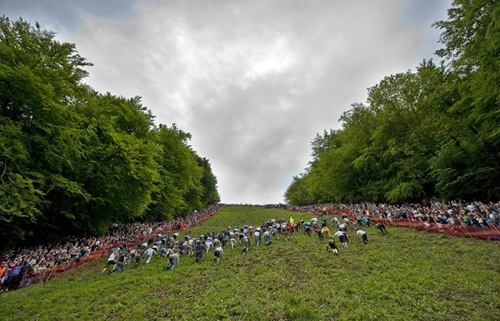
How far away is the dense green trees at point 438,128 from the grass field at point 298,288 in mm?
11622

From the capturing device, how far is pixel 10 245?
19547 millimetres

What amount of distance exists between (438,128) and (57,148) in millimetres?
34732

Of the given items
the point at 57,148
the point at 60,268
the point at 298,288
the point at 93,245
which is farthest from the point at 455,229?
the point at 57,148

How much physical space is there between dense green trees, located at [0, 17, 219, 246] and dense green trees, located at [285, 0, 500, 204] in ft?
90.8

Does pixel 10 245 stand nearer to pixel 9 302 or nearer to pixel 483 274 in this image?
pixel 9 302

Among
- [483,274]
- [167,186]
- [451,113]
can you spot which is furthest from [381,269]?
[167,186]

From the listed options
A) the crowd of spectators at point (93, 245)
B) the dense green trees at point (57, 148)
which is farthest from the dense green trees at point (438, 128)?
the dense green trees at point (57, 148)

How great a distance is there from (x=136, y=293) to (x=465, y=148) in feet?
96.5

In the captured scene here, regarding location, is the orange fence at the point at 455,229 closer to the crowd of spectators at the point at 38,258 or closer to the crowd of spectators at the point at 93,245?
the crowd of spectators at the point at 93,245

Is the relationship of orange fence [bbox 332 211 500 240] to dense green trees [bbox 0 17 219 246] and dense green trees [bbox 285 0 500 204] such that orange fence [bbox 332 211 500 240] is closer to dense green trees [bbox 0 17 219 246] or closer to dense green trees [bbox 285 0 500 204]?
dense green trees [bbox 285 0 500 204]

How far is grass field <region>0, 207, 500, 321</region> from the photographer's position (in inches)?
323

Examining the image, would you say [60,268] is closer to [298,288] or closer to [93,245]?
[93,245]

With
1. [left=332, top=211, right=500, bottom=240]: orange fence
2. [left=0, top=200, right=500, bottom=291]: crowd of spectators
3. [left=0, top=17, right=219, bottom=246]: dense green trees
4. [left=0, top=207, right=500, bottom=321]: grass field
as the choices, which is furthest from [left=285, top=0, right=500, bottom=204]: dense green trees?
[left=0, top=17, right=219, bottom=246]: dense green trees

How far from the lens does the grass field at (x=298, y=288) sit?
8.20 m
